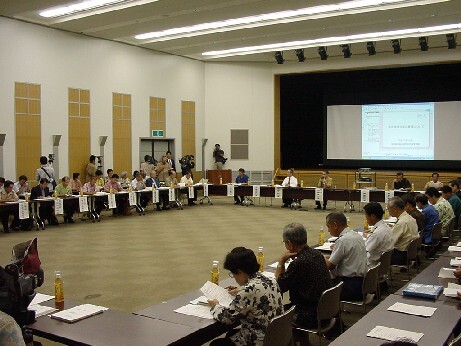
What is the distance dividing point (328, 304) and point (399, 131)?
48.6 ft

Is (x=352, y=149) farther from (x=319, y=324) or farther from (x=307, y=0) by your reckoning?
(x=319, y=324)

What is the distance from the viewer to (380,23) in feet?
45.2

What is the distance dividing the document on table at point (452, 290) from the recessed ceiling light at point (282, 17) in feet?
30.1

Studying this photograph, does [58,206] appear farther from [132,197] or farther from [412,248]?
[412,248]

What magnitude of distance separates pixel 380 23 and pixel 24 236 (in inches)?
412

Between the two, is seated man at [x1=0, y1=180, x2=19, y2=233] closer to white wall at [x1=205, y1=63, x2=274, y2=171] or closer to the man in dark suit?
the man in dark suit

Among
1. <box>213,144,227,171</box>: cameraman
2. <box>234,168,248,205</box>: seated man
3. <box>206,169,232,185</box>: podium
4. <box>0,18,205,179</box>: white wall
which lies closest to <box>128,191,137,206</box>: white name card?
<box>0,18,205,179</box>: white wall

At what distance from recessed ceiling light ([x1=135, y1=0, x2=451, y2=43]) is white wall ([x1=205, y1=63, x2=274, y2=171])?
14.5 feet

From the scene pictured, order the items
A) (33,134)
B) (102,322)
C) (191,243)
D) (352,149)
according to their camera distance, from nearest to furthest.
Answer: (102,322)
(191,243)
(33,134)
(352,149)

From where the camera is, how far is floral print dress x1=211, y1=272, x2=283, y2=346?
3.14 meters

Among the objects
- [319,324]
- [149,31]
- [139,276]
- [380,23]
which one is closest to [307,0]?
[380,23]

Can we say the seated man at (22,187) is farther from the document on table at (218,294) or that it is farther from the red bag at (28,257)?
the document on table at (218,294)

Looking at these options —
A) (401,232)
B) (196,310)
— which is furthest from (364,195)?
(196,310)

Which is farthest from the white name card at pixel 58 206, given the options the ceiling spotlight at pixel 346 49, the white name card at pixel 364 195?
the ceiling spotlight at pixel 346 49
